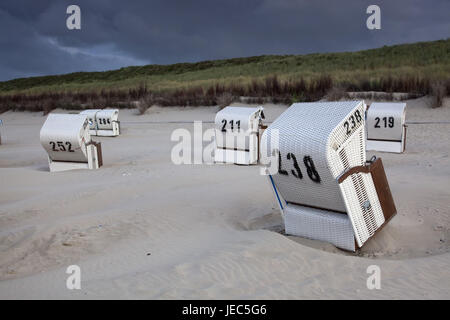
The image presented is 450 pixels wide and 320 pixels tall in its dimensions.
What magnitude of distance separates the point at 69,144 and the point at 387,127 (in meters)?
10.6

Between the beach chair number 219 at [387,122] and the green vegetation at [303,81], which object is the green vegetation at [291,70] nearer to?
the green vegetation at [303,81]

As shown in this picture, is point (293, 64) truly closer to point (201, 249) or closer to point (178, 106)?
point (178, 106)

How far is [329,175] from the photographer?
4.40m

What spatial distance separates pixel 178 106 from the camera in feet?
101

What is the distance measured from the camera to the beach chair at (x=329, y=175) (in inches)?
174

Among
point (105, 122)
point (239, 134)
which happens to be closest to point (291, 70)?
point (105, 122)

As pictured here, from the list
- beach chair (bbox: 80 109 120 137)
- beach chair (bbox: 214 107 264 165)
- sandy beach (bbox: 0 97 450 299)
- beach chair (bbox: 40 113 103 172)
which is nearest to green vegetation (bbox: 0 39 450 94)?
beach chair (bbox: 80 109 120 137)

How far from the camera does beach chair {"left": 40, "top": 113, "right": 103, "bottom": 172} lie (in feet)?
35.9

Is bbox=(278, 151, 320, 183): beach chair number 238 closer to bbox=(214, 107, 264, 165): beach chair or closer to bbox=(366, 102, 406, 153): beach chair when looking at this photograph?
bbox=(214, 107, 264, 165): beach chair

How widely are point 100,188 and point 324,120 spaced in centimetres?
615

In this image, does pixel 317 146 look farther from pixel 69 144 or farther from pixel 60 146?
pixel 60 146

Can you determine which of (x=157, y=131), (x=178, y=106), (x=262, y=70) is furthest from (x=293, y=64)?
(x=157, y=131)

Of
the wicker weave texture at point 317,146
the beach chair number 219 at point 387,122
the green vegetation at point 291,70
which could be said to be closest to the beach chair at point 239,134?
the beach chair number 219 at point 387,122

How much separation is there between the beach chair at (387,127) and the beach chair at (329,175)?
897cm
